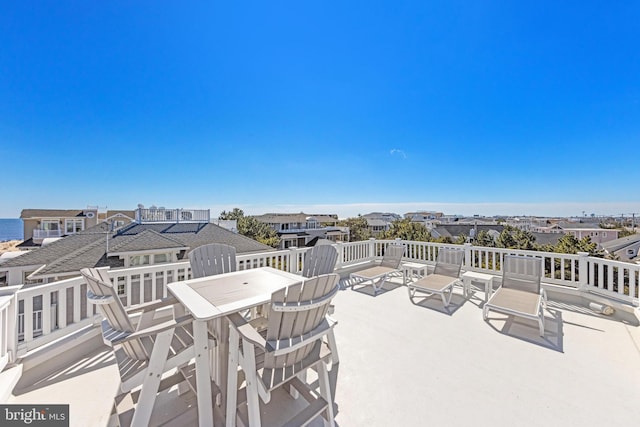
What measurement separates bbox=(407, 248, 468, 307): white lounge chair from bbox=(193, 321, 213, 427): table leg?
3700 millimetres

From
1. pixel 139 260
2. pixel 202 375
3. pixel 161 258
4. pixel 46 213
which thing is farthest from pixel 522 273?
pixel 46 213

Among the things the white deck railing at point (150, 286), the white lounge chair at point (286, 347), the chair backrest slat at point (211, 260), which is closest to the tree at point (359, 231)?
the white deck railing at point (150, 286)

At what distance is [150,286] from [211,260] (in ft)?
7.85

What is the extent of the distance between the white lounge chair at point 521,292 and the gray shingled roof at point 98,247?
9847mm

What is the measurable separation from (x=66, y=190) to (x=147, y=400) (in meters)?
19.9

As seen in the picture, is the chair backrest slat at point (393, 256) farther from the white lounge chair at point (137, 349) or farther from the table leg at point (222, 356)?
the white lounge chair at point (137, 349)

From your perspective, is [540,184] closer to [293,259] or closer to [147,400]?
[293,259]

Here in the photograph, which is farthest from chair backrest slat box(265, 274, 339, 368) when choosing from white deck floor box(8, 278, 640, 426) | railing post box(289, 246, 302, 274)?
railing post box(289, 246, 302, 274)

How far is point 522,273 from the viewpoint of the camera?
166 inches

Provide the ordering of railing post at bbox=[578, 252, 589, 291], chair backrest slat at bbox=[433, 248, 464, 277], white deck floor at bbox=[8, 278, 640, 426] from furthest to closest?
chair backrest slat at bbox=[433, 248, 464, 277] → railing post at bbox=[578, 252, 589, 291] → white deck floor at bbox=[8, 278, 640, 426]

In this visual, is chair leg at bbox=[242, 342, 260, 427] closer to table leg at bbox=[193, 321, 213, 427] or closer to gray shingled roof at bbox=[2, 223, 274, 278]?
table leg at bbox=[193, 321, 213, 427]

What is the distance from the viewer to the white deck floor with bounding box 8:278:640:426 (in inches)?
Answer: 72.2

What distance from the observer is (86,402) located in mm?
1923

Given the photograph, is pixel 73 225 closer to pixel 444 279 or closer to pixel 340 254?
pixel 340 254
